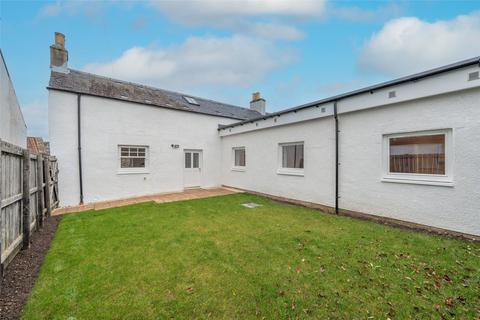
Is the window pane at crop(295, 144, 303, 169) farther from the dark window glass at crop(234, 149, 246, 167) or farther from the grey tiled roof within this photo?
the grey tiled roof

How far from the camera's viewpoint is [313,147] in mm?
7652

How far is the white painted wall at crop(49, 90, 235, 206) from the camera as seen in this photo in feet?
27.4

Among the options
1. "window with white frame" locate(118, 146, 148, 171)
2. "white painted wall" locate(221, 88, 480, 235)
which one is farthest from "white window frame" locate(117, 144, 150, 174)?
"white painted wall" locate(221, 88, 480, 235)

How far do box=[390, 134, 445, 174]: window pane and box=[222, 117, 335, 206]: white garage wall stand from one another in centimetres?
174

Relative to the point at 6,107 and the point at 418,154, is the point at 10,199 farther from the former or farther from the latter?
the point at 418,154

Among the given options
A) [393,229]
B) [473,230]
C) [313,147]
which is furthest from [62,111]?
[473,230]

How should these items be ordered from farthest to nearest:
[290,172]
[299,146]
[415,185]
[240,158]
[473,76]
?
[240,158]
[290,172]
[299,146]
[415,185]
[473,76]

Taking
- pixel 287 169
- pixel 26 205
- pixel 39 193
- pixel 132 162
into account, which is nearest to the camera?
pixel 26 205

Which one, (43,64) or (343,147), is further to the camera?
(43,64)

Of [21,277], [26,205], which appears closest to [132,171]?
[26,205]

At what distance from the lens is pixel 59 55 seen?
9062 mm

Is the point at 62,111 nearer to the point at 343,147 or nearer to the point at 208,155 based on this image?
the point at 208,155

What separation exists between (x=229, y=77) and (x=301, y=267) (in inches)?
689

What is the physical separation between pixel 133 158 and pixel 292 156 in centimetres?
736
